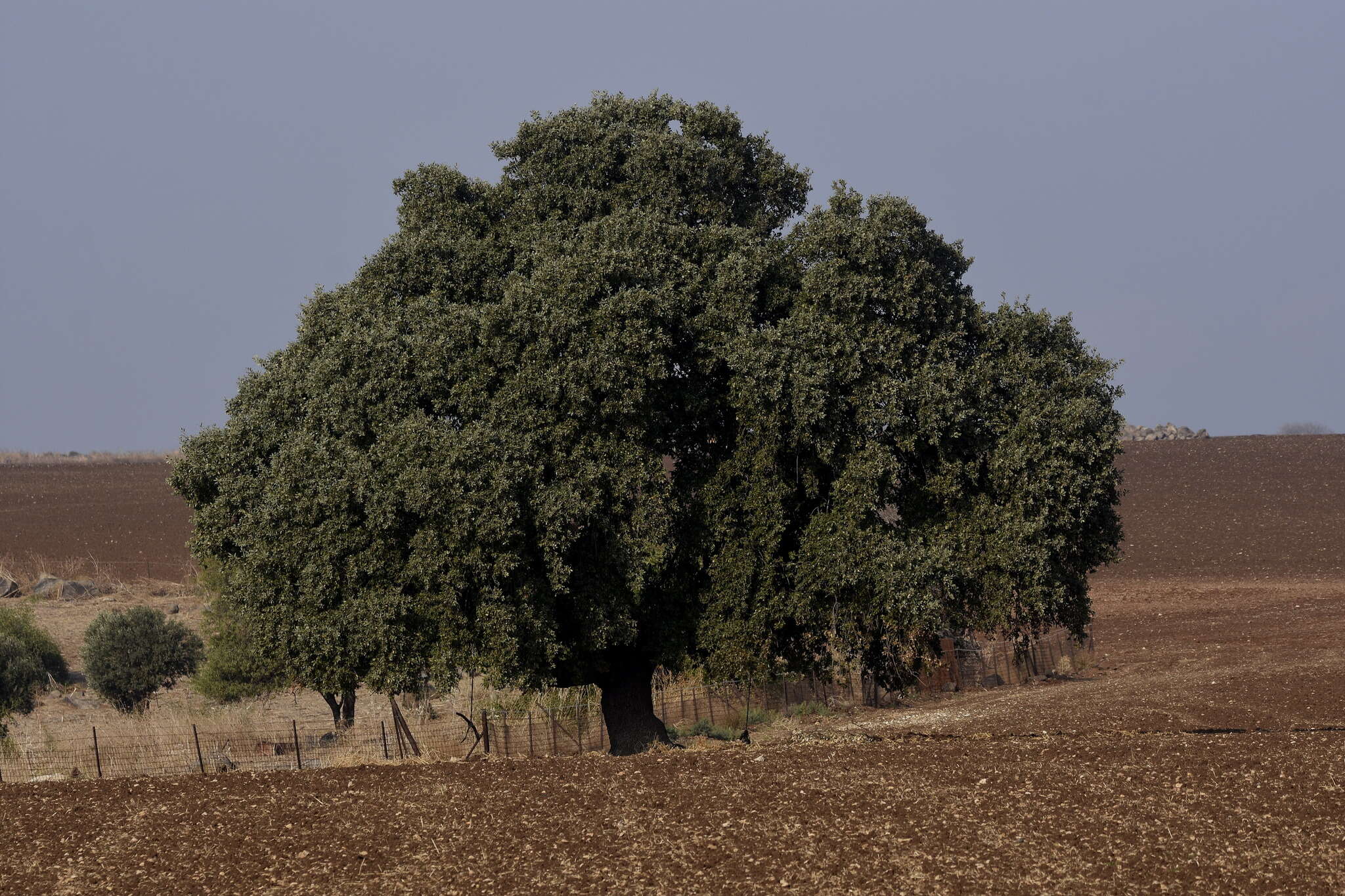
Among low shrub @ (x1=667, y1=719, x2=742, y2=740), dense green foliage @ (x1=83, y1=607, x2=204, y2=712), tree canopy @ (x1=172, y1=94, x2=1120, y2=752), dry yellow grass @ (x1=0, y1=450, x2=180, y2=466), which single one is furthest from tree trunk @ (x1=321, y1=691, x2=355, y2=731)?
dry yellow grass @ (x1=0, y1=450, x2=180, y2=466)

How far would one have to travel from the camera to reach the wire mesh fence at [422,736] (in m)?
24.5

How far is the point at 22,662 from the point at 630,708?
26.3m

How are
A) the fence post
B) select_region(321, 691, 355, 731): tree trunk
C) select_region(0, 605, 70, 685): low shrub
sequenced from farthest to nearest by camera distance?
1. select_region(0, 605, 70, 685): low shrub
2. select_region(321, 691, 355, 731): tree trunk
3. the fence post

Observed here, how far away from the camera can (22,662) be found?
1543 inches

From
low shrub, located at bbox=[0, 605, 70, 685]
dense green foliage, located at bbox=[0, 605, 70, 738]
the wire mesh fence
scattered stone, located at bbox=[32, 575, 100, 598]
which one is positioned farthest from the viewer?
scattered stone, located at bbox=[32, 575, 100, 598]

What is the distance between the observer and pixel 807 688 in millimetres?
37938

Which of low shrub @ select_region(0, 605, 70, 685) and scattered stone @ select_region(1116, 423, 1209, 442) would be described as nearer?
low shrub @ select_region(0, 605, 70, 685)

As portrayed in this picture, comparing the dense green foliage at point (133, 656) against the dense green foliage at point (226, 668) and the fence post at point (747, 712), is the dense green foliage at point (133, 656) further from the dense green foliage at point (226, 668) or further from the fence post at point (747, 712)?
the fence post at point (747, 712)

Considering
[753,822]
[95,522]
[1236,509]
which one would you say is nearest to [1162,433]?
[1236,509]

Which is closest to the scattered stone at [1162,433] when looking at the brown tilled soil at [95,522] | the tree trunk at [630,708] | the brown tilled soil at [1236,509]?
the brown tilled soil at [1236,509]

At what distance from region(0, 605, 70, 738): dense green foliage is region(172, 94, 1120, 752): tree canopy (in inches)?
832

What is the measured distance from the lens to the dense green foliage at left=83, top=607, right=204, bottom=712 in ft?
133

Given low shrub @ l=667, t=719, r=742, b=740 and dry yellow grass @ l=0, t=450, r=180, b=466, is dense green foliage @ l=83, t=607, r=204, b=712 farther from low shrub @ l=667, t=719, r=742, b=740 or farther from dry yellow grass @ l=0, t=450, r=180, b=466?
dry yellow grass @ l=0, t=450, r=180, b=466

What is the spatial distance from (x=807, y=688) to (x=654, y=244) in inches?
842
